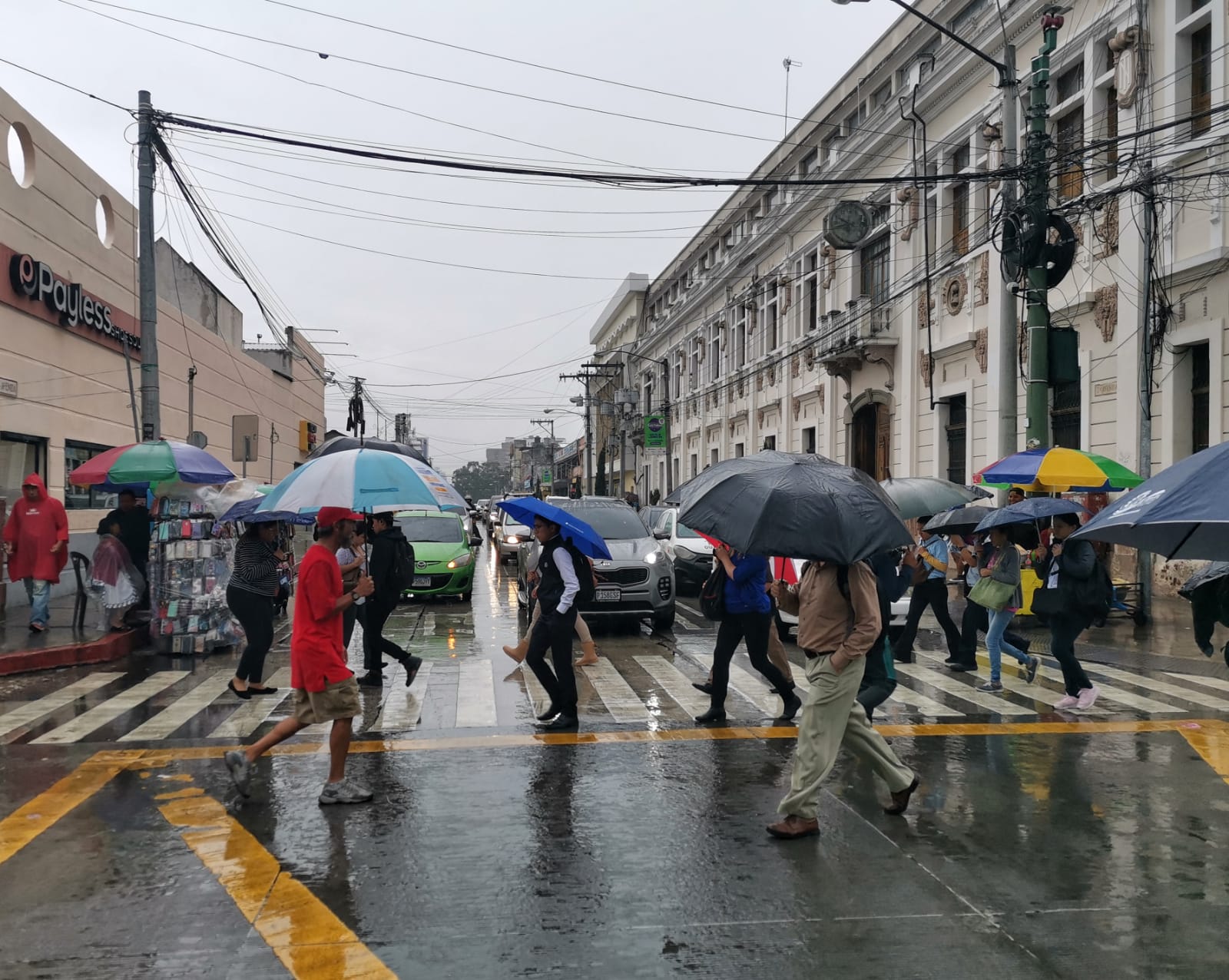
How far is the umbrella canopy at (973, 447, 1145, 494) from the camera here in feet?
42.2

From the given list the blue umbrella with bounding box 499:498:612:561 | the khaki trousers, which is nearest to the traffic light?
the blue umbrella with bounding box 499:498:612:561

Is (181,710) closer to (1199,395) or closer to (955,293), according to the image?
(1199,395)

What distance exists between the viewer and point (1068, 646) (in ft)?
29.6

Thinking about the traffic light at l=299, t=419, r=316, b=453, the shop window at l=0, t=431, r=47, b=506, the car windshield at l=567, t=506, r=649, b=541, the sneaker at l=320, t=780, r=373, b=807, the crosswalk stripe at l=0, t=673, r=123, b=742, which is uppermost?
the traffic light at l=299, t=419, r=316, b=453

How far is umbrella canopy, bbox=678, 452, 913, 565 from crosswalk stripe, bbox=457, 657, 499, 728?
3.34 meters

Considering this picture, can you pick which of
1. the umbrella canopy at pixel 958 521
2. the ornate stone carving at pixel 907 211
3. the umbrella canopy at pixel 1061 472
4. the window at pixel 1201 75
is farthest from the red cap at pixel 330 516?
the ornate stone carving at pixel 907 211

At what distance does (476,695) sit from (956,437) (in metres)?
17.6

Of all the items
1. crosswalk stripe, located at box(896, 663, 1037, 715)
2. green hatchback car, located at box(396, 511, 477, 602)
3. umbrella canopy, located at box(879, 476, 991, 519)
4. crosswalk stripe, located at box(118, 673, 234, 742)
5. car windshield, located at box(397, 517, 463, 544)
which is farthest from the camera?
car windshield, located at box(397, 517, 463, 544)

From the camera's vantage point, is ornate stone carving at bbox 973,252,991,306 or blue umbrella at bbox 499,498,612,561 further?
ornate stone carving at bbox 973,252,991,306

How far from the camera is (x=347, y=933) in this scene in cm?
446

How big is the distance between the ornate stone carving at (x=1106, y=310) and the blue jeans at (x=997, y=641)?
10088 millimetres

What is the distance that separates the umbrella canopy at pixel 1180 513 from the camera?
3.54 metres

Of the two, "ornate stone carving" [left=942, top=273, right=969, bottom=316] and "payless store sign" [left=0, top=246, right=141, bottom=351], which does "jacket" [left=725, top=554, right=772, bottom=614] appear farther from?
"ornate stone carving" [left=942, top=273, right=969, bottom=316]

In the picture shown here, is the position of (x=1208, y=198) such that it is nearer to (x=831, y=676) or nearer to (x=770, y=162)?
(x=831, y=676)
